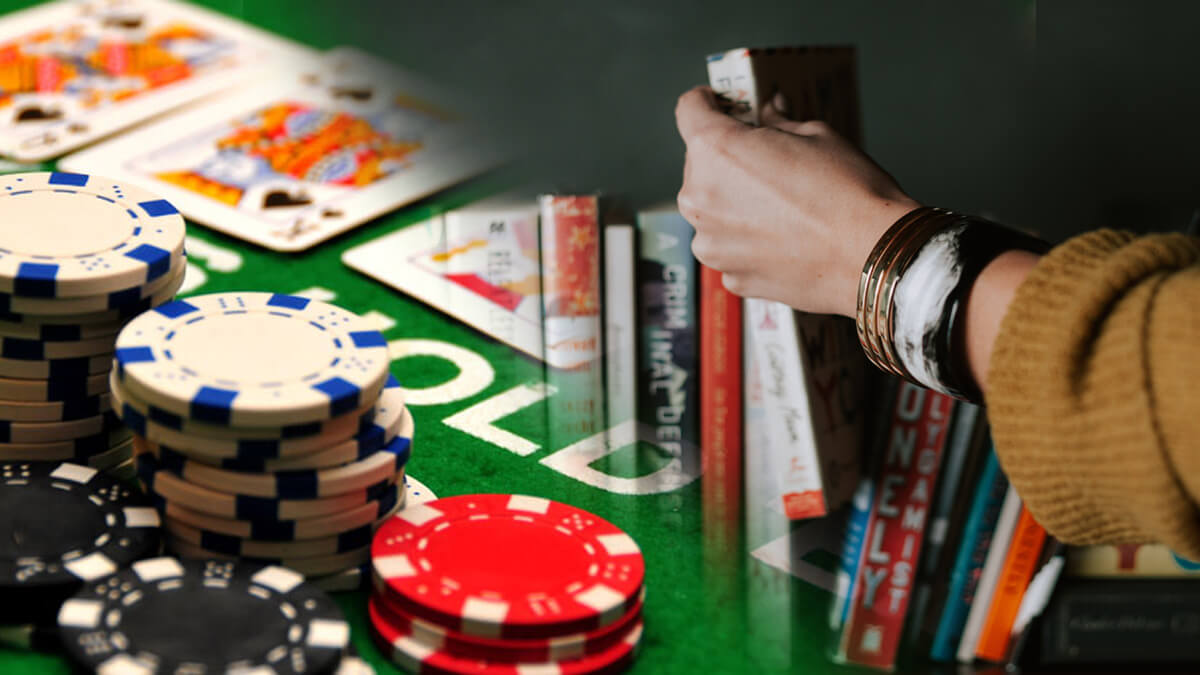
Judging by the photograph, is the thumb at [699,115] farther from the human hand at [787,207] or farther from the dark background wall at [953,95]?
the dark background wall at [953,95]

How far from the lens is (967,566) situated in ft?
5.75

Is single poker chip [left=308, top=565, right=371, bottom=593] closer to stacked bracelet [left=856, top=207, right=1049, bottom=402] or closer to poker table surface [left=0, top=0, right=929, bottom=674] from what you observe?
poker table surface [left=0, top=0, right=929, bottom=674]

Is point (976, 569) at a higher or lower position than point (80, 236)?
lower

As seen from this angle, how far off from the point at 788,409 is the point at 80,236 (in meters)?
0.88

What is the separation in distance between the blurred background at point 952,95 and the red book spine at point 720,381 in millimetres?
218

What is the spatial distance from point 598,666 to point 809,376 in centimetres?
58

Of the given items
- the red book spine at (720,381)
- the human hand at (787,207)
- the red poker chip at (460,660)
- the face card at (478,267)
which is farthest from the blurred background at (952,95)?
the red poker chip at (460,660)

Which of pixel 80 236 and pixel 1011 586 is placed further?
pixel 1011 586

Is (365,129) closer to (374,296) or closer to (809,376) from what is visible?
(374,296)

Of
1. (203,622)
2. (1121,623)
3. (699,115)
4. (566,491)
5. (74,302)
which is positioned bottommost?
(1121,623)

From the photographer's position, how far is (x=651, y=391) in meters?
1.78

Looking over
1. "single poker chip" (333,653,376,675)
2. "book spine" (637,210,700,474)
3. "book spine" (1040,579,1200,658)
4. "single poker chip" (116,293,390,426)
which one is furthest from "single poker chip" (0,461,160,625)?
"book spine" (1040,579,1200,658)

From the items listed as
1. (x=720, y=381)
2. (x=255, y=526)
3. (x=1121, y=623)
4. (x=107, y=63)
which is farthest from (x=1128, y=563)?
(x=107, y=63)

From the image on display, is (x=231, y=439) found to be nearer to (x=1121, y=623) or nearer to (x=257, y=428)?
(x=257, y=428)
